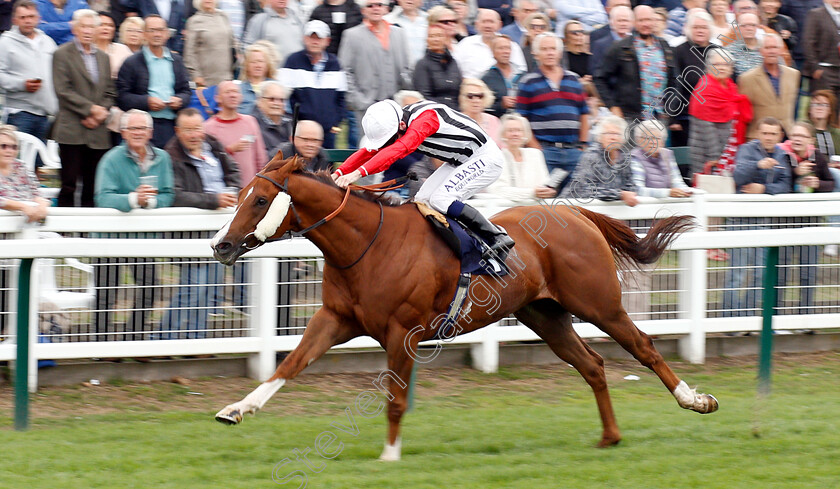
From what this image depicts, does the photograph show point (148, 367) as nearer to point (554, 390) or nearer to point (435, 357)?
point (435, 357)

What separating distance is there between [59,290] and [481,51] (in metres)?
4.39

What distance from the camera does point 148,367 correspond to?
639cm

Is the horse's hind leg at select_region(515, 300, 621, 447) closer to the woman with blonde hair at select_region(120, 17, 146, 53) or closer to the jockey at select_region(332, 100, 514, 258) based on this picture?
the jockey at select_region(332, 100, 514, 258)

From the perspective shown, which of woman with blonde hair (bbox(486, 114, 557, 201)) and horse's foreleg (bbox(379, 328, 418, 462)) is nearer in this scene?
horse's foreleg (bbox(379, 328, 418, 462))

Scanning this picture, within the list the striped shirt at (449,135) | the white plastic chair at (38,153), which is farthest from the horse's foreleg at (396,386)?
the white plastic chair at (38,153)

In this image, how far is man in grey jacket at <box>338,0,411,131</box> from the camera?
863cm

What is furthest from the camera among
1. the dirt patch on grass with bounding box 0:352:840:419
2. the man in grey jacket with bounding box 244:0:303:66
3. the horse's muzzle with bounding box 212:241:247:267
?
the man in grey jacket with bounding box 244:0:303:66

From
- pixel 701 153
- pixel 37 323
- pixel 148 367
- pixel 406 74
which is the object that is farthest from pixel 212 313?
pixel 701 153

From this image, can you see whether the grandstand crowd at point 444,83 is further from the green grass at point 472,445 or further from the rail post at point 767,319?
the rail post at point 767,319

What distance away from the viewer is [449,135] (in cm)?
Result: 538

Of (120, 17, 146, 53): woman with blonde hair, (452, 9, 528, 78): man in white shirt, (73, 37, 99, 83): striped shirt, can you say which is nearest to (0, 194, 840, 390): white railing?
(73, 37, 99, 83): striped shirt

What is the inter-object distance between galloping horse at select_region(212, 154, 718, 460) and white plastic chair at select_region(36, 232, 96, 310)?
1670mm

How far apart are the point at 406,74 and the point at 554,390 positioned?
128 inches

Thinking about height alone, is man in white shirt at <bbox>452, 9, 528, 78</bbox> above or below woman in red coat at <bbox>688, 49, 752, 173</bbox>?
above
